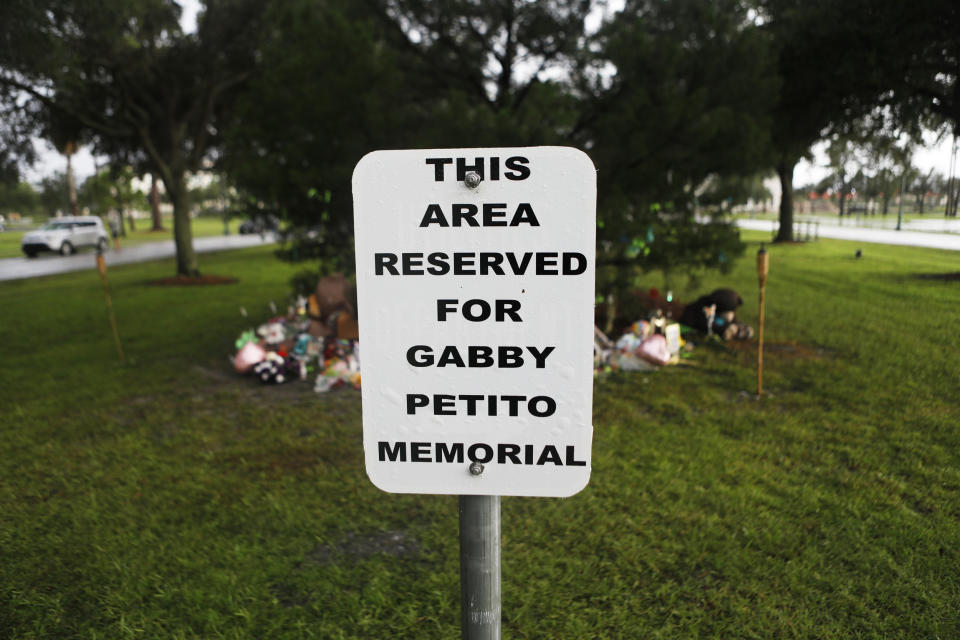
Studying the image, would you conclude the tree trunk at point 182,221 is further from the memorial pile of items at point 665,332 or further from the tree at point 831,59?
the tree at point 831,59

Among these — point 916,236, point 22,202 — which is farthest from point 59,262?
point 22,202

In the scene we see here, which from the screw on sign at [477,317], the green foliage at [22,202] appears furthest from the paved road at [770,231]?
the green foliage at [22,202]

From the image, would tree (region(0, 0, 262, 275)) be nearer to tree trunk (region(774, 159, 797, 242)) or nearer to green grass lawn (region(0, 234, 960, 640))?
green grass lawn (region(0, 234, 960, 640))

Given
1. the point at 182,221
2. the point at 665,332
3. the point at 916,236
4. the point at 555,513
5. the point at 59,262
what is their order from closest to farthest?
1. the point at 555,513
2. the point at 916,236
3. the point at 665,332
4. the point at 182,221
5. the point at 59,262

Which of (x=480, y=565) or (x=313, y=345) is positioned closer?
(x=480, y=565)

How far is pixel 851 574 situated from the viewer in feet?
9.11

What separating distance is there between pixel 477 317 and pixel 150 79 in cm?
1447

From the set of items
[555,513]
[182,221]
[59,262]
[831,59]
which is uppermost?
[831,59]

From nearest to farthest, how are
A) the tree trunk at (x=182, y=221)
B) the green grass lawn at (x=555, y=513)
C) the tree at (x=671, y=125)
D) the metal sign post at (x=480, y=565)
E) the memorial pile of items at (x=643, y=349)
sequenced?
1. the metal sign post at (x=480, y=565)
2. the green grass lawn at (x=555, y=513)
3. the tree at (x=671, y=125)
4. the memorial pile of items at (x=643, y=349)
5. the tree trunk at (x=182, y=221)

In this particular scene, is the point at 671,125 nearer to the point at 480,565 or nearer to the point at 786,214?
the point at 480,565

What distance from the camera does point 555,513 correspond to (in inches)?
136

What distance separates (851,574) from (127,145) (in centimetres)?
1632

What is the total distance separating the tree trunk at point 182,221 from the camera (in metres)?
14.4

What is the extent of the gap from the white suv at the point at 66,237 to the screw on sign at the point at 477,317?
1154 inches
